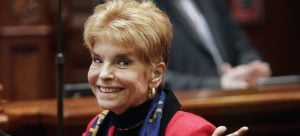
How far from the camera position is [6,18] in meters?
4.86

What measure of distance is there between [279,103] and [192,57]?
2.81 ft

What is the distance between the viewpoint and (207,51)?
419cm

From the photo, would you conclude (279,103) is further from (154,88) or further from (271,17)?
(271,17)

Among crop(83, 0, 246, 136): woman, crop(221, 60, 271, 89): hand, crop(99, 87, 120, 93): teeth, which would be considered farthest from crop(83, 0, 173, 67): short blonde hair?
crop(221, 60, 271, 89): hand

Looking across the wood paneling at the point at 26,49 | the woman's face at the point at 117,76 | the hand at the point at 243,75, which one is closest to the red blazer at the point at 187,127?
the woman's face at the point at 117,76

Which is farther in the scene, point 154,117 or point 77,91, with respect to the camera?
point 77,91

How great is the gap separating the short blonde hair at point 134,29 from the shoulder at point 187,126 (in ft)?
0.51

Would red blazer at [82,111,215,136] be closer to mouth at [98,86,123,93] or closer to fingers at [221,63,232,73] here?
mouth at [98,86,123,93]

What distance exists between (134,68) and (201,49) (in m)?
2.13

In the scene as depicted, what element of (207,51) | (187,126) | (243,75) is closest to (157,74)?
(187,126)

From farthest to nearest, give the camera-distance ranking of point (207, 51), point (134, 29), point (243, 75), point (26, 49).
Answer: point (26, 49)
point (207, 51)
point (243, 75)
point (134, 29)

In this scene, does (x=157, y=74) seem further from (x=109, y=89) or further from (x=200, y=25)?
(x=200, y=25)

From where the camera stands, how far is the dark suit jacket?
3.99 metres

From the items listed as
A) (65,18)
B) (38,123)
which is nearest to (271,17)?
(65,18)
